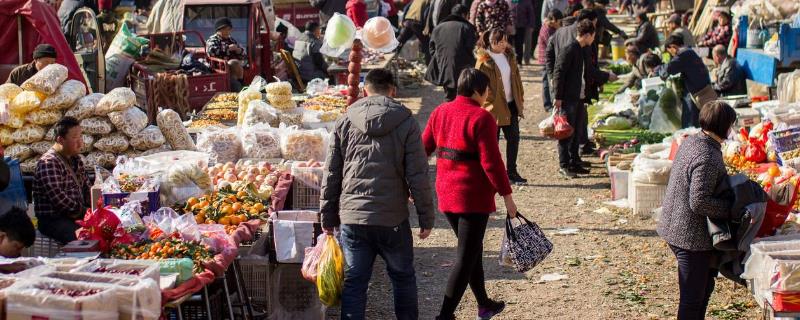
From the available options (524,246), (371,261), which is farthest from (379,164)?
(524,246)

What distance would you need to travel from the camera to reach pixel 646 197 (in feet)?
34.6

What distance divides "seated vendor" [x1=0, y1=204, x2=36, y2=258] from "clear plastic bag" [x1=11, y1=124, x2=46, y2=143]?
3.29 metres

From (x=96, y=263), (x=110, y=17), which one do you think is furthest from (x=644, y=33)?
(x=96, y=263)

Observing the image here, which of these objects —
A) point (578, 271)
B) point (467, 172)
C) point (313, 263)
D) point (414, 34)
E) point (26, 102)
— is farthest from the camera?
point (414, 34)

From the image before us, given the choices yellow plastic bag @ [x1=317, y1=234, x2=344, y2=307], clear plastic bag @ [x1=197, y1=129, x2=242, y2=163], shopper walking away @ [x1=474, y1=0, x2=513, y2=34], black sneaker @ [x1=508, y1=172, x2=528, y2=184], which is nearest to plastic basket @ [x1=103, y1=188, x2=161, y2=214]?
yellow plastic bag @ [x1=317, y1=234, x2=344, y2=307]

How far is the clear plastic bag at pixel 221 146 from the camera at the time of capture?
998 centimetres

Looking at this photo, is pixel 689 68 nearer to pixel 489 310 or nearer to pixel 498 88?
pixel 498 88

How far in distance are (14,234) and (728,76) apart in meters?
10.5

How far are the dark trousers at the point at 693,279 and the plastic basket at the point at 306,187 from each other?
10.3 feet

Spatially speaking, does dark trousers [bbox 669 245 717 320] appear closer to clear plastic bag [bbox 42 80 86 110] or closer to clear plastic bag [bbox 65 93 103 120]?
clear plastic bag [bbox 65 93 103 120]

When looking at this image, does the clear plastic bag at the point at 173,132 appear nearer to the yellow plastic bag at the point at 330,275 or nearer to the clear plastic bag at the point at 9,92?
the clear plastic bag at the point at 9,92

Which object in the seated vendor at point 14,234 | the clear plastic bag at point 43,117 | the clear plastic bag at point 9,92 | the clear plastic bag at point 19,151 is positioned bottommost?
the clear plastic bag at point 19,151

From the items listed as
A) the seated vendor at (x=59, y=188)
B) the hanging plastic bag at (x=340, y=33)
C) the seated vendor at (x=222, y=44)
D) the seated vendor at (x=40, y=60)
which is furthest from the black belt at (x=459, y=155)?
the seated vendor at (x=222, y=44)

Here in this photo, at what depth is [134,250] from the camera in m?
6.71
